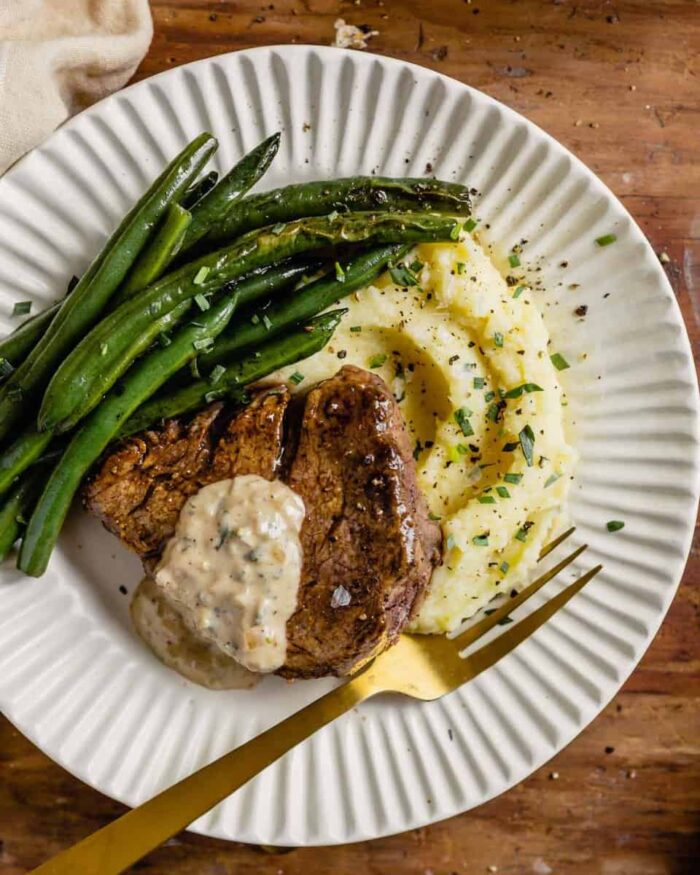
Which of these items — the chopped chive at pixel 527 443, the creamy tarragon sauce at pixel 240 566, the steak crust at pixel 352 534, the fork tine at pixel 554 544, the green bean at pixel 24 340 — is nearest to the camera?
the creamy tarragon sauce at pixel 240 566

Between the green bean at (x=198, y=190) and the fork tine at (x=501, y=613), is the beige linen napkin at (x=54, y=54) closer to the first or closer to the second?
the green bean at (x=198, y=190)

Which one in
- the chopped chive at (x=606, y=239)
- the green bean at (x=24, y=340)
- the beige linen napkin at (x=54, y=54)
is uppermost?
the beige linen napkin at (x=54, y=54)

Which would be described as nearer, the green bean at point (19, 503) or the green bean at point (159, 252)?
the green bean at point (159, 252)

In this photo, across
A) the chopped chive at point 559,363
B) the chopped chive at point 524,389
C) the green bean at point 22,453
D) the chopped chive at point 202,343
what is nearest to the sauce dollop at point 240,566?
the chopped chive at point 202,343

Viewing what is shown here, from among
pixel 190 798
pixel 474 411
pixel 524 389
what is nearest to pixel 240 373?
pixel 474 411

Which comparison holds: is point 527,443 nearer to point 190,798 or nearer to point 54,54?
point 190,798

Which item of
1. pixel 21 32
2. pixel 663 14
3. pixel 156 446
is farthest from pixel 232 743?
pixel 663 14

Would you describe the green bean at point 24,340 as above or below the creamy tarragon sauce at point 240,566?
above
